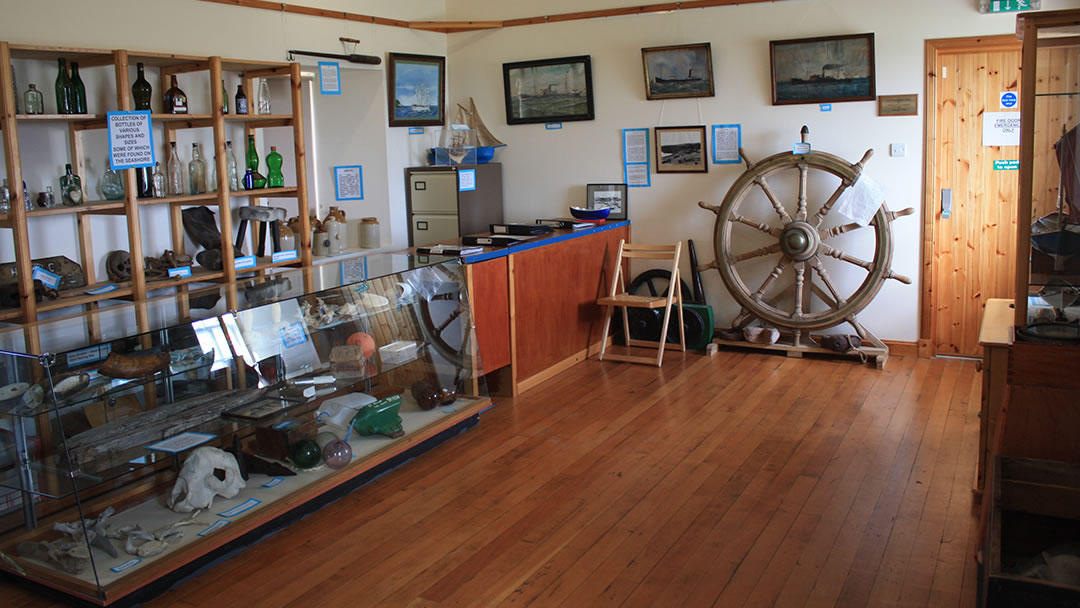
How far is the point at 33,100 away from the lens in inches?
164

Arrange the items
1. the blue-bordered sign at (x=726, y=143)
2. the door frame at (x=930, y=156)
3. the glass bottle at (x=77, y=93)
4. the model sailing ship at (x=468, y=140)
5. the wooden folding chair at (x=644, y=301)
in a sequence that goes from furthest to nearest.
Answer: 1. the model sailing ship at (x=468, y=140)
2. the blue-bordered sign at (x=726, y=143)
3. the wooden folding chair at (x=644, y=301)
4. the door frame at (x=930, y=156)
5. the glass bottle at (x=77, y=93)

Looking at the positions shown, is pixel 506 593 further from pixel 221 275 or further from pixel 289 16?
pixel 289 16

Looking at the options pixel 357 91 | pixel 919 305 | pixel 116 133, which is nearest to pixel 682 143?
pixel 919 305

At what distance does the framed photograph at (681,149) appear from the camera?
660 cm

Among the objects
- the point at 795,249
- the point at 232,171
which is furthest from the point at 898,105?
the point at 232,171

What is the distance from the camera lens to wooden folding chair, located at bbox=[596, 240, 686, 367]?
6172 mm

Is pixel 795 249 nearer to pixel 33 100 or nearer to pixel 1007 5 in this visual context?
pixel 1007 5

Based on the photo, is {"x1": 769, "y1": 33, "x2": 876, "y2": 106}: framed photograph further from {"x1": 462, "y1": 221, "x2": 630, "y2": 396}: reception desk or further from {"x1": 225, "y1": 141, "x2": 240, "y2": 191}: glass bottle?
{"x1": 225, "y1": 141, "x2": 240, "y2": 191}: glass bottle

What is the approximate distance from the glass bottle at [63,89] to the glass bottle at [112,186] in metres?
0.34

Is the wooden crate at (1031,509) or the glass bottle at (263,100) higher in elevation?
the glass bottle at (263,100)

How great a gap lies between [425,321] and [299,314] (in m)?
0.90

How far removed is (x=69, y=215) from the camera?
4.48m

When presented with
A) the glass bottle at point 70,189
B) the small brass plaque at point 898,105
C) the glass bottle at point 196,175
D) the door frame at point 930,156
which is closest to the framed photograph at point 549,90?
the small brass plaque at point 898,105

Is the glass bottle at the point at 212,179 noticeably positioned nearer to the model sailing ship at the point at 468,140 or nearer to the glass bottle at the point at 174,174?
the glass bottle at the point at 174,174
